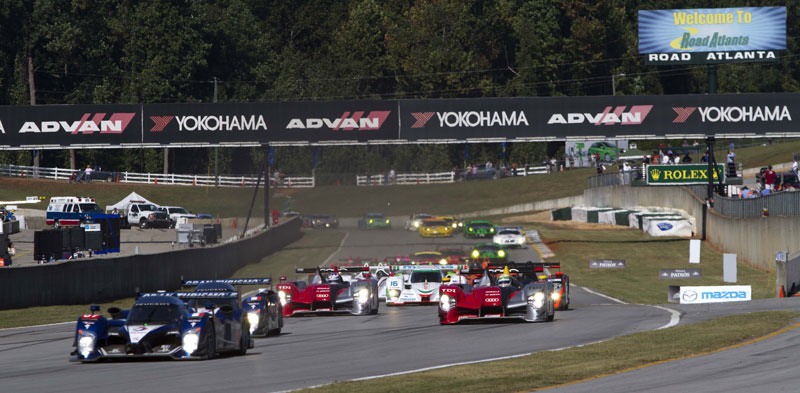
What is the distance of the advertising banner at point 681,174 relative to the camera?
197 ft

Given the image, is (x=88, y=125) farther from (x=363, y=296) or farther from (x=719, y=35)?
(x=719, y=35)

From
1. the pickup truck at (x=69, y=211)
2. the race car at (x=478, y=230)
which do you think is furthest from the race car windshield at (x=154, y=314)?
the race car at (x=478, y=230)

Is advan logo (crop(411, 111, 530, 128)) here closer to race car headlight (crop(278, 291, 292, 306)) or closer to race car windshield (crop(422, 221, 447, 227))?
race car windshield (crop(422, 221, 447, 227))

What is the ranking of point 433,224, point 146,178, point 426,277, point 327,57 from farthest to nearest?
1. point 327,57
2. point 146,178
3. point 433,224
4. point 426,277

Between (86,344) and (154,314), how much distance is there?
1102 millimetres

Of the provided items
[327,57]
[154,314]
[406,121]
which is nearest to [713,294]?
[154,314]

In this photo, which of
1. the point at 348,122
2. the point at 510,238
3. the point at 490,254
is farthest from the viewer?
the point at 510,238

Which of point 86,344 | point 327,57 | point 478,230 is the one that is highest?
point 327,57

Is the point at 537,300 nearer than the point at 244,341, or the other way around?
the point at 244,341

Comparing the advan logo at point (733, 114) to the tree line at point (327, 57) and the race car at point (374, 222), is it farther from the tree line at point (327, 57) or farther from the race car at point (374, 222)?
the tree line at point (327, 57)

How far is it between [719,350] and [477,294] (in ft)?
28.3

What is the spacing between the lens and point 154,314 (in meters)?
19.4

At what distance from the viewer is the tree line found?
11156 cm

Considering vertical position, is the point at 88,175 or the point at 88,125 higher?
the point at 88,125
